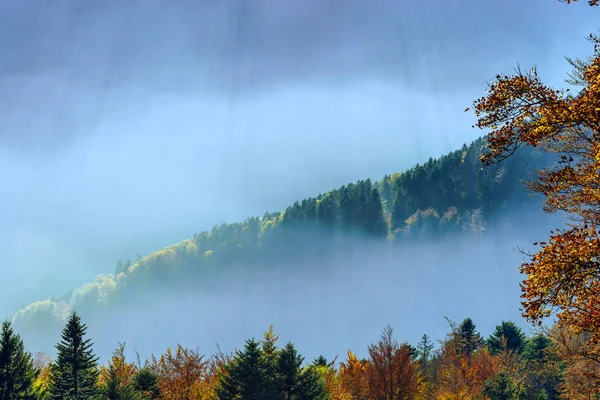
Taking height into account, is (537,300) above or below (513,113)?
below

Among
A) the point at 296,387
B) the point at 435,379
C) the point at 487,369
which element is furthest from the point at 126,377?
the point at 487,369

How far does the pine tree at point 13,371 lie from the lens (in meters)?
35.3

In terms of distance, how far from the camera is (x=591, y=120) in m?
10.2

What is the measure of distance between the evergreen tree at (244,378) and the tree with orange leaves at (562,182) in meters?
31.9

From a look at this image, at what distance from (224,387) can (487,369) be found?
40.0 meters

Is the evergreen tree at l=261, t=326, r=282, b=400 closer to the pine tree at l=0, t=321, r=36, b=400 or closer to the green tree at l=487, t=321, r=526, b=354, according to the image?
the pine tree at l=0, t=321, r=36, b=400

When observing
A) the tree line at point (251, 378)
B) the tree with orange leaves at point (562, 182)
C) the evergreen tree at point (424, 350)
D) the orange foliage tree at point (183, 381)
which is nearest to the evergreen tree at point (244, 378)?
the tree line at point (251, 378)

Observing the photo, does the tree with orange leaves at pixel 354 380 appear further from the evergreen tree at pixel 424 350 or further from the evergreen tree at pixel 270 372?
the evergreen tree at pixel 424 350

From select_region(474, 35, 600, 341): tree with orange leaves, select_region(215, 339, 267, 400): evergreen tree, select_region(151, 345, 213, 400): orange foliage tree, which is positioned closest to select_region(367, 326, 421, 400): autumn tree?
select_region(215, 339, 267, 400): evergreen tree

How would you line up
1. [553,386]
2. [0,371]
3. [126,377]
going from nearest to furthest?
[0,371] < [126,377] < [553,386]

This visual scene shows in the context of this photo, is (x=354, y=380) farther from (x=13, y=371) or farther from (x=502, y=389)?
(x=13, y=371)

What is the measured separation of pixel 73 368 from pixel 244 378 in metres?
12.4

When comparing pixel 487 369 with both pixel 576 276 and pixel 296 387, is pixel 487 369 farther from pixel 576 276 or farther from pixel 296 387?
pixel 576 276

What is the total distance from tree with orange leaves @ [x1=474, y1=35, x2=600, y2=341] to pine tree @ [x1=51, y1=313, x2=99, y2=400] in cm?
3673
